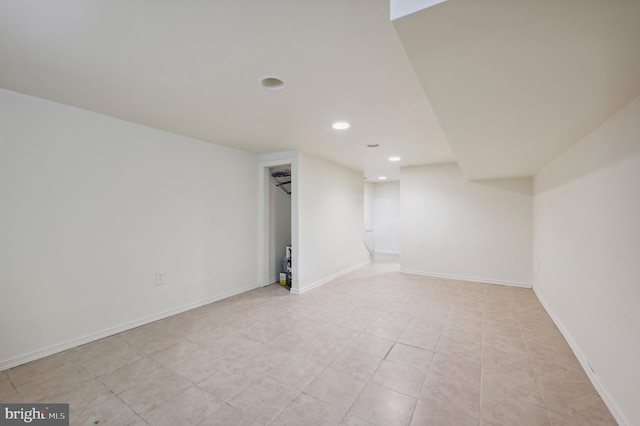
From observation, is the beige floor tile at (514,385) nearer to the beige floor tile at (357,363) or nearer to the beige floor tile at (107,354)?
the beige floor tile at (357,363)

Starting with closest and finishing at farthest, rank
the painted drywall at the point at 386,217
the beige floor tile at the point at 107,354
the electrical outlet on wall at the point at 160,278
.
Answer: the beige floor tile at the point at 107,354
the electrical outlet on wall at the point at 160,278
the painted drywall at the point at 386,217

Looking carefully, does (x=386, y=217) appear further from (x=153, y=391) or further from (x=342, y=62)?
(x=153, y=391)

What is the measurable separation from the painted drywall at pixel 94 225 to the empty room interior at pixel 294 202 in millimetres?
17

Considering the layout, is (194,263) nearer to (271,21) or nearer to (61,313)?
(61,313)

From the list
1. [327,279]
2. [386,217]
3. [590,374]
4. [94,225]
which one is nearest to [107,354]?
[94,225]

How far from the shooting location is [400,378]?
6.23 feet

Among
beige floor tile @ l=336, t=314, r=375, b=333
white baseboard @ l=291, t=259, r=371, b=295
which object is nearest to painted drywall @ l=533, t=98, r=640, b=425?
beige floor tile @ l=336, t=314, r=375, b=333

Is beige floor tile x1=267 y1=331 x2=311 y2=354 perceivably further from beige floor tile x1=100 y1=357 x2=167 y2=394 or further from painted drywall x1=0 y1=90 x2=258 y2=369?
painted drywall x1=0 y1=90 x2=258 y2=369

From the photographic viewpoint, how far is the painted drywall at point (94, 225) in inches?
81.9

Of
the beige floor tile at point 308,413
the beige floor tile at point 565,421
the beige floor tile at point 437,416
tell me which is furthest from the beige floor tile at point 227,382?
the beige floor tile at point 565,421

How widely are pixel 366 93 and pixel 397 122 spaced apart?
0.75m

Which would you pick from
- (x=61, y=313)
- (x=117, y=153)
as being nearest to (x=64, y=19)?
(x=117, y=153)

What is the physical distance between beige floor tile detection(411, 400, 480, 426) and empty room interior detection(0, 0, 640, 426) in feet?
0.06

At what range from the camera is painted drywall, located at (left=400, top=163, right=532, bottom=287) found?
4.20 metres
